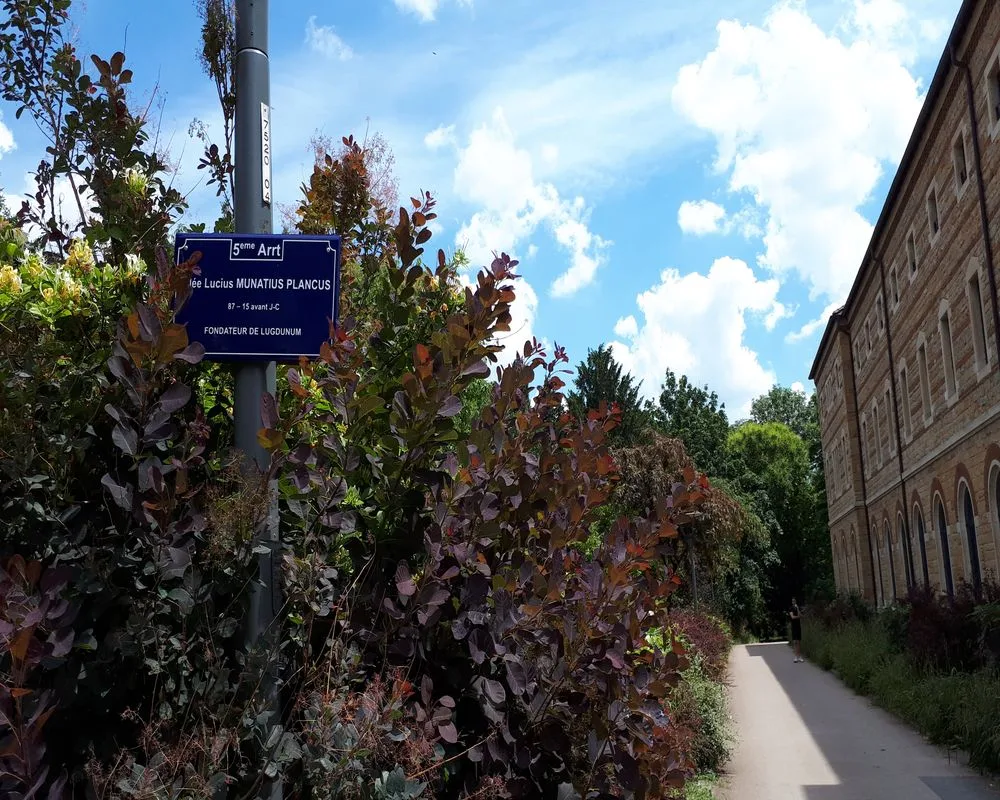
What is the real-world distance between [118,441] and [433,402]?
0.94 m

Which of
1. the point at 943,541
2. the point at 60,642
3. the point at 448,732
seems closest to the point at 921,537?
the point at 943,541

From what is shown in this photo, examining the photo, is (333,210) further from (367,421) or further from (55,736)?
(55,736)

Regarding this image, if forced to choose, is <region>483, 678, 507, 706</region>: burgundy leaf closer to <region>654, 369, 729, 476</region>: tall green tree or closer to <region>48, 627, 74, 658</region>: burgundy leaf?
<region>48, 627, 74, 658</region>: burgundy leaf

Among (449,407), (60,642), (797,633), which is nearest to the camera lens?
(60,642)

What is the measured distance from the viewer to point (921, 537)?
76.2 feet

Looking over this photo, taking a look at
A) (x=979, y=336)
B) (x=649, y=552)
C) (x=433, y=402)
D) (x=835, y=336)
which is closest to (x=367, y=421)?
(x=433, y=402)

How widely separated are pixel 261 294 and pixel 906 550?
26239 millimetres

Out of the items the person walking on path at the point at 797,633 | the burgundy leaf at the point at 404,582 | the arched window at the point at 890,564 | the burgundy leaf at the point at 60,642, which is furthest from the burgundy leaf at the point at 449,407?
the arched window at the point at 890,564

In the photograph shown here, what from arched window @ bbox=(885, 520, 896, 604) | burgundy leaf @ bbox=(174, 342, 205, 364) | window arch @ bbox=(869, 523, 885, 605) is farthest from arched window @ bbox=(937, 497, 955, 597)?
burgundy leaf @ bbox=(174, 342, 205, 364)

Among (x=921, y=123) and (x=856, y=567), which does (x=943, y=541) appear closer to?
(x=921, y=123)

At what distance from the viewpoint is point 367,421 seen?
10.4 feet

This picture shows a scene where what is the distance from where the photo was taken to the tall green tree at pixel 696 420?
51.1 m

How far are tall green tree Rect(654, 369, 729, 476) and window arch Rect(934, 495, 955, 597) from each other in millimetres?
27663

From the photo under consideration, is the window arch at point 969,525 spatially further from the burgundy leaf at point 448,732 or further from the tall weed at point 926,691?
the burgundy leaf at point 448,732
